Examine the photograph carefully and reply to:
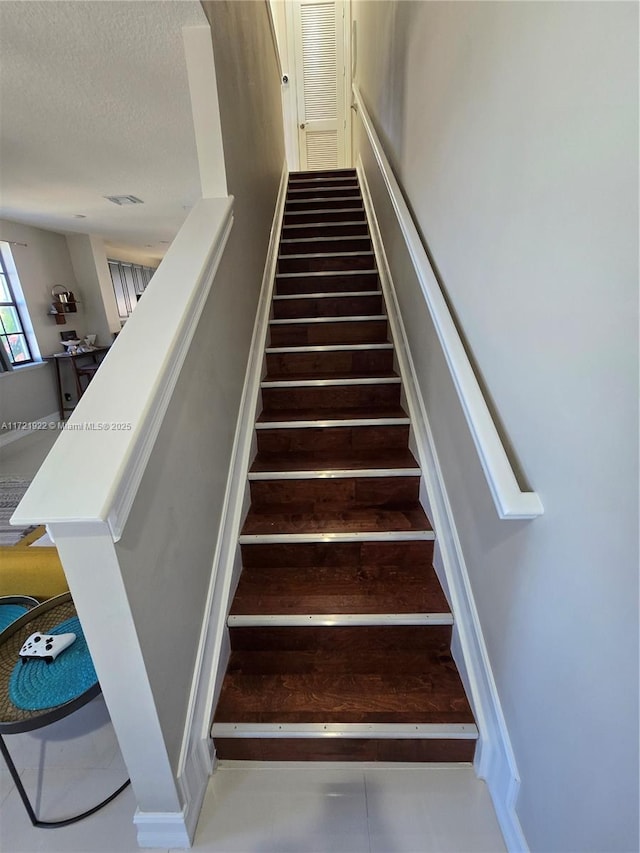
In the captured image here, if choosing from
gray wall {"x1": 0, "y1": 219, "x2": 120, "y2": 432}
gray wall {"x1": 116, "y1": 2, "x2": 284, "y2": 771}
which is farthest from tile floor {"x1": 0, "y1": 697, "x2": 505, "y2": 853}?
gray wall {"x1": 0, "y1": 219, "x2": 120, "y2": 432}

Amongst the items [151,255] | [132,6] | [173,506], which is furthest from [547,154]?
[151,255]

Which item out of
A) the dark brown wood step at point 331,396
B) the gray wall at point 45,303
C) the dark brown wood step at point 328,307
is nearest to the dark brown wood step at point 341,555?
the dark brown wood step at point 331,396

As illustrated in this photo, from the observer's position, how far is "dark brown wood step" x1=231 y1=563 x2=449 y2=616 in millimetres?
1294

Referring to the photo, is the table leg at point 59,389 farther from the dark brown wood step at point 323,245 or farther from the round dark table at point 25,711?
the round dark table at point 25,711

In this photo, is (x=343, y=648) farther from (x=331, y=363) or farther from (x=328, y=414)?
(x=331, y=363)

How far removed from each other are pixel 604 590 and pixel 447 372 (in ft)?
2.82

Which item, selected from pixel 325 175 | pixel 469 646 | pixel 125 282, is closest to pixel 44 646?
pixel 469 646

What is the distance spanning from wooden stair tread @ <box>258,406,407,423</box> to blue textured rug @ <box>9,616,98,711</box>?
1.09 meters

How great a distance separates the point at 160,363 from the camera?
0.88 metres

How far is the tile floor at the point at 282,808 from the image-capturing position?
3.21 ft

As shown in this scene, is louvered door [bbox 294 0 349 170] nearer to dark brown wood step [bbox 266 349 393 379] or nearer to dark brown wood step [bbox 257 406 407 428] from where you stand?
dark brown wood step [bbox 266 349 393 379]

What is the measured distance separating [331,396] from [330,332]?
48 cm

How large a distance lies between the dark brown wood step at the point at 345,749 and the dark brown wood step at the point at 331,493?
76 cm

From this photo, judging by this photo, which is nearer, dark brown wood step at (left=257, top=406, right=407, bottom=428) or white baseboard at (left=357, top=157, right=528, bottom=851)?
white baseboard at (left=357, top=157, right=528, bottom=851)
